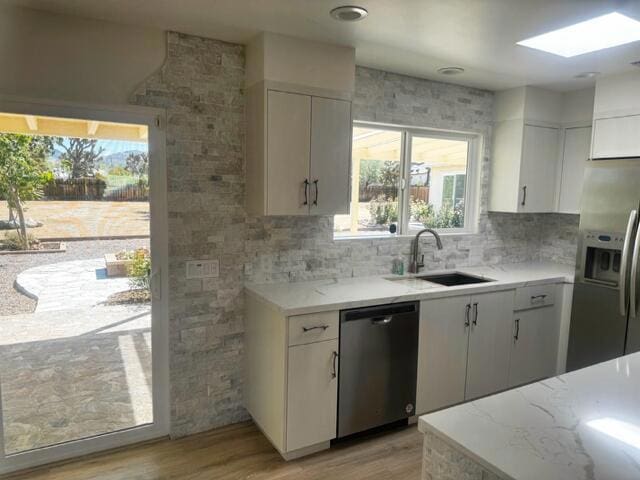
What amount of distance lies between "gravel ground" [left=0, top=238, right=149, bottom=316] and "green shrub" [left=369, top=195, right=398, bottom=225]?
1.96m

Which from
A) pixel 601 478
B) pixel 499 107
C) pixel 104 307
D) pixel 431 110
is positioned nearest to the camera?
pixel 601 478

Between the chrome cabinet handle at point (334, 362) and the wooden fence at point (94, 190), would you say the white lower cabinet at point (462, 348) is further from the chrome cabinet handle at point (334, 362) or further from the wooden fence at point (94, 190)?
the wooden fence at point (94, 190)

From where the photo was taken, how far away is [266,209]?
271 centimetres

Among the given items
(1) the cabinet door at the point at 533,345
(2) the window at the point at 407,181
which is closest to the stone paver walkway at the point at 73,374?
(2) the window at the point at 407,181

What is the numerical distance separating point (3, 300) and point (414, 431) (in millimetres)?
2634

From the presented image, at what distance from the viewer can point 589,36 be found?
260cm

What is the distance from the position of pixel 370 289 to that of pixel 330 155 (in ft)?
3.10

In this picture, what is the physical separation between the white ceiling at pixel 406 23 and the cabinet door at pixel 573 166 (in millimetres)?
817

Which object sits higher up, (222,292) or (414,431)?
(222,292)

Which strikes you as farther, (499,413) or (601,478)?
(499,413)

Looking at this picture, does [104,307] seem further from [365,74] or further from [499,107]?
[499,107]

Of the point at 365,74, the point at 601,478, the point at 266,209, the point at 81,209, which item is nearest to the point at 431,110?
the point at 365,74

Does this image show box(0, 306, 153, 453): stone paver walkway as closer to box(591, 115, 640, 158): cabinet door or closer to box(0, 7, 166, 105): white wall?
box(0, 7, 166, 105): white wall

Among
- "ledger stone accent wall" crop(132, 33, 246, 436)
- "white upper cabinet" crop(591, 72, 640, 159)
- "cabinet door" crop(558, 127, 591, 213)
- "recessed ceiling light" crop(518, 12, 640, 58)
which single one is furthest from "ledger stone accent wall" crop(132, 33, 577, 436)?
"cabinet door" crop(558, 127, 591, 213)
